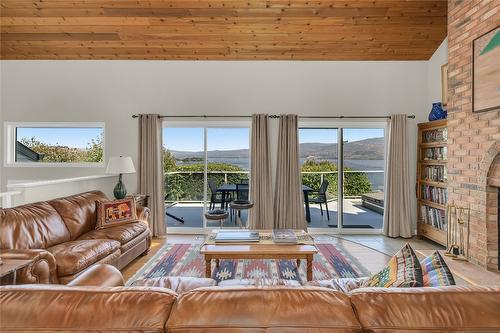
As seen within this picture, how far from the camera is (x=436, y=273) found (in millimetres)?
1524

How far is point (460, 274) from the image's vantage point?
300 centimetres

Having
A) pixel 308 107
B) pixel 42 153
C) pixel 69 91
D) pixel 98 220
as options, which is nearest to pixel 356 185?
pixel 308 107

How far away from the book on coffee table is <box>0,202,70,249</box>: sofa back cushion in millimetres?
1690

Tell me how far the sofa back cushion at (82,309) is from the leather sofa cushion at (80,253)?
5.73 ft

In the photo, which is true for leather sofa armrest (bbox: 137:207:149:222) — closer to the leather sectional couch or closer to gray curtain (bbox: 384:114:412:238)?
the leather sectional couch

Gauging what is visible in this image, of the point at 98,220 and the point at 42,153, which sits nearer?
the point at 98,220

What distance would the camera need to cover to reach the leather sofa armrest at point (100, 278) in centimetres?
161

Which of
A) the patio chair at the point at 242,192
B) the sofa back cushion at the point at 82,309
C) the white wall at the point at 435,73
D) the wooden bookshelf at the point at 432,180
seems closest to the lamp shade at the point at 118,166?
the patio chair at the point at 242,192

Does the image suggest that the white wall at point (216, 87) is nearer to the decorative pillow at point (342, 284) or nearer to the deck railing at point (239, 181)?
the deck railing at point (239, 181)

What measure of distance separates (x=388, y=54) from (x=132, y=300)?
5.26m

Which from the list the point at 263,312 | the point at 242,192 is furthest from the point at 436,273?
the point at 242,192

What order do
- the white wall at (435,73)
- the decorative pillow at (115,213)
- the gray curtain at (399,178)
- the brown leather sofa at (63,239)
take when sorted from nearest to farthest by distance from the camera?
the brown leather sofa at (63,239) → the decorative pillow at (115,213) → the white wall at (435,73) → the gray curtain at (399,178)

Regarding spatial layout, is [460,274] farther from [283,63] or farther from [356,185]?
[283,63]

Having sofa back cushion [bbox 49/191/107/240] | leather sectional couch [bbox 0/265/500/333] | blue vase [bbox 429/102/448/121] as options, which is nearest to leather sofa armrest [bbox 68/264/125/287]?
leather sectional couch [bbox 0/265/500/333]
